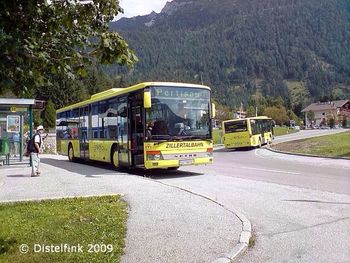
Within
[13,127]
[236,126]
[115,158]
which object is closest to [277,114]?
[236,126]

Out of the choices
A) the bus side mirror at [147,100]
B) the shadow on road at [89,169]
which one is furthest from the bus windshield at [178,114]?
the shadow on road at [89,169]

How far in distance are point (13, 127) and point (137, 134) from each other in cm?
855

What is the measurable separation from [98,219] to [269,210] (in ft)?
11.2

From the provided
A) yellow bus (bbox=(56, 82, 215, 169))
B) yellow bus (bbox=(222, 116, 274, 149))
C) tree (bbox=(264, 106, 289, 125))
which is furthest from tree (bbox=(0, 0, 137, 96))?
tree (bbox=(264, 106, 289, 125))

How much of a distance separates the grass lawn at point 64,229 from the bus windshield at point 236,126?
93.8 ft

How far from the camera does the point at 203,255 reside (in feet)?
19.5

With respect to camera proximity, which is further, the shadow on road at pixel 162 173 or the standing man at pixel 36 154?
the shadow on road at pixel 162 173

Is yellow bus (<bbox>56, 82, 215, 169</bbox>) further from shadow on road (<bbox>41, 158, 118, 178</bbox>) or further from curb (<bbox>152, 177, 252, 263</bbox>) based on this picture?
curb (<bbox>152, 177, 252, 263</bbox>)

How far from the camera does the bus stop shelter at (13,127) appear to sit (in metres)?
20.0

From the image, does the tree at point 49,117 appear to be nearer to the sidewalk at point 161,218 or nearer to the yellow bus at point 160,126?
the yellow bus at point 160,126

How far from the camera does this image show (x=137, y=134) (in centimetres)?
1582

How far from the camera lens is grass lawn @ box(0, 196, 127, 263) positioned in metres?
5.81

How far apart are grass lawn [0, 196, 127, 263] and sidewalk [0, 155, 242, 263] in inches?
9.9

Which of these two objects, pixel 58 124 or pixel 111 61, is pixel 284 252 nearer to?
pixel 111 61
